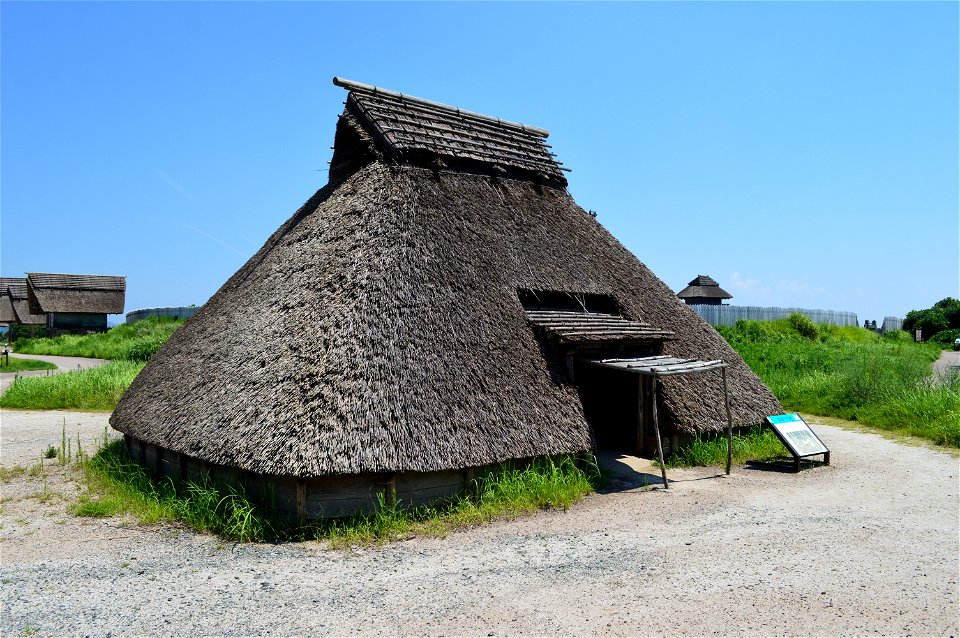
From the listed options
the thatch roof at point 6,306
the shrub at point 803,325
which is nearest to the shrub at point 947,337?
the shrub at point 803,325

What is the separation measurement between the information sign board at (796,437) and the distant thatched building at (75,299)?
46.9m

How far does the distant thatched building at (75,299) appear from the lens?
145 ft

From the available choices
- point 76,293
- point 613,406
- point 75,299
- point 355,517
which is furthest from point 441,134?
point 76,293

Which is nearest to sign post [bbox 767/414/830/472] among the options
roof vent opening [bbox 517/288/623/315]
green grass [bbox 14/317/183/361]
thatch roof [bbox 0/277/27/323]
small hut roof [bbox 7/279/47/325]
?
roof vent opening [bbox 517/288/623/315]

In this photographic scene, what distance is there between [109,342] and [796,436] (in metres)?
36.0

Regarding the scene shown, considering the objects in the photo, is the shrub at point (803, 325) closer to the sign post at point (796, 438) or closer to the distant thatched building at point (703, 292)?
the distant thatched building at point (703, 292)

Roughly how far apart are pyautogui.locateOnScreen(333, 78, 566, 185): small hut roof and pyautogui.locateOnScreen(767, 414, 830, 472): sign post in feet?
20.8

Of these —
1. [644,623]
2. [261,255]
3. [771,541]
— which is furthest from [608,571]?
[261,255]

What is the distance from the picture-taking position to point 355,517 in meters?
7.41

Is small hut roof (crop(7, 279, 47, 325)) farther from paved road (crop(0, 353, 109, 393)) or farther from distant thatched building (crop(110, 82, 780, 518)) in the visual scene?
distant thatched building (crop(110, 82, 780, 518))

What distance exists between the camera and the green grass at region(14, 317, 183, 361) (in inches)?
1309

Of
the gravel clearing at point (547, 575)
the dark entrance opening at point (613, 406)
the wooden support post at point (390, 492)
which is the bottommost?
the gravel clearing at point (547, 575)

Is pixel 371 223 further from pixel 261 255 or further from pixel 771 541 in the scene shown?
pixel 771 541

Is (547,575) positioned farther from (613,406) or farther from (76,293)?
(76,293)
